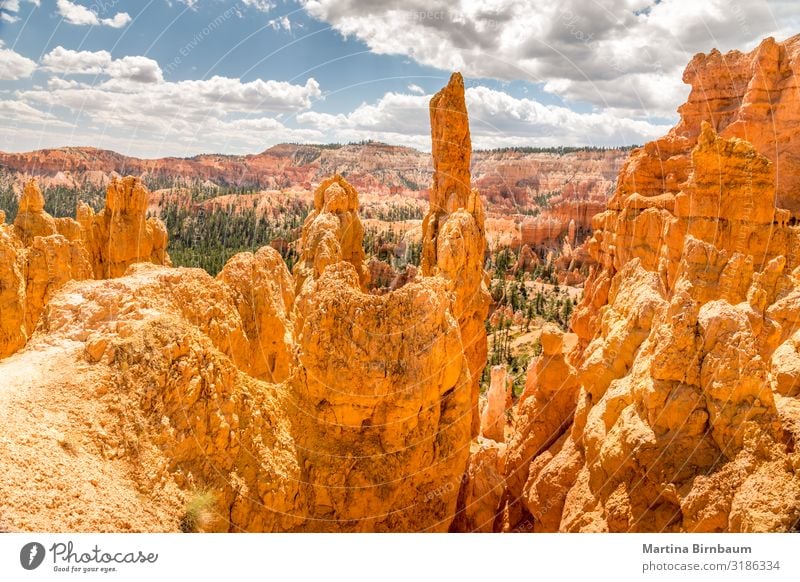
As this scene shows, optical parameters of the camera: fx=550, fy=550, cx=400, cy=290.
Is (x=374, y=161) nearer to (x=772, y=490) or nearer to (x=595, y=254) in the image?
(x=595, y=254)

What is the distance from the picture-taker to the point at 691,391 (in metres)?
8.91

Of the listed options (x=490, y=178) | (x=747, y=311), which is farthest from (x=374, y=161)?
(x=747, y=311)

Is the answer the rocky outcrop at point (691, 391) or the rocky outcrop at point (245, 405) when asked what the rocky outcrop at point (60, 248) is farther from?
the rocky outcrop at point (691, 391)

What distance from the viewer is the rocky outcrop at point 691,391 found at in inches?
311

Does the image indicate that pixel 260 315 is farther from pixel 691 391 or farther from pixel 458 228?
pixel 691 391

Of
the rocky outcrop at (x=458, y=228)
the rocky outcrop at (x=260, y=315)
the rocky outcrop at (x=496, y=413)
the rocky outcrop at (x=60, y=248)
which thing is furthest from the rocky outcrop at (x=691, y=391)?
the rocky outcrop at (x=60, y=248)

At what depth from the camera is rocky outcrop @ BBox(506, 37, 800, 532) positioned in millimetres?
7902

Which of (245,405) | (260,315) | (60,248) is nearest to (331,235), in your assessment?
(260,315)

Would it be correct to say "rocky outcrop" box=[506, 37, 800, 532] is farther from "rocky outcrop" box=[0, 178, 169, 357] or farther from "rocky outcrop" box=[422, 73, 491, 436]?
"rocky outcrop" box=[0, 178, 169, 357]

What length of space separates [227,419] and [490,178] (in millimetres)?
144760
